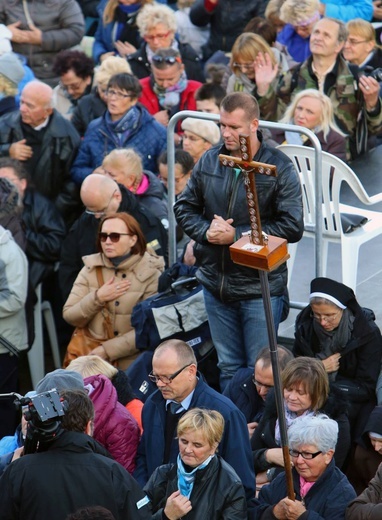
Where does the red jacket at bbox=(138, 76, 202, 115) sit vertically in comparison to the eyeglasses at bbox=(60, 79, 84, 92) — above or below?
above

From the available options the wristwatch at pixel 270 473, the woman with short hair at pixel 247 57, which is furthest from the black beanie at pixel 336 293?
the woman with short hair at pixel 247 57

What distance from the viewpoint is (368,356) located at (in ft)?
24.2

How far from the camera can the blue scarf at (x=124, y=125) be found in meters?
10.1

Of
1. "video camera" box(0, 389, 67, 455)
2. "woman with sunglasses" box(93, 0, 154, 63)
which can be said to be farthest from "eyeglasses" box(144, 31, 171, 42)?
"video camera" box(0, 389, 67, 455)

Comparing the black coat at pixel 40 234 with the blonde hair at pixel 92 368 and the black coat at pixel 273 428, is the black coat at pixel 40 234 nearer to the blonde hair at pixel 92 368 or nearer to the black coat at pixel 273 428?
the blonde hair at pixel 92 368

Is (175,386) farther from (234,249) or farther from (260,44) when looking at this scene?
(260,44)

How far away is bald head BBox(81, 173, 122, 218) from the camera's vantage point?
8.86m

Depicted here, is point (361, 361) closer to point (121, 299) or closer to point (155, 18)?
point (121, 299)

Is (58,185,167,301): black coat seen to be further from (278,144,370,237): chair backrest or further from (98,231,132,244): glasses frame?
(278,144,370,237): chair backrest

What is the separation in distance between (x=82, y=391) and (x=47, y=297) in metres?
4.43

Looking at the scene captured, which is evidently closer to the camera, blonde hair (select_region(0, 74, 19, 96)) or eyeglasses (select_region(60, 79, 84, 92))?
blonde hair (select_region(0, 74, 19, 96))

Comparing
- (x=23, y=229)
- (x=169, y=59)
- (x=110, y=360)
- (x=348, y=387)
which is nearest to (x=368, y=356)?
(x=348, y=387)

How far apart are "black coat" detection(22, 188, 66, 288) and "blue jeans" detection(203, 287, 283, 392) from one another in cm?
247

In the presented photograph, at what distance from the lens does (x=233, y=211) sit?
7.23m
